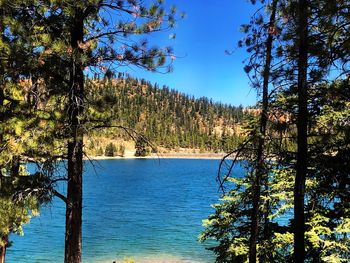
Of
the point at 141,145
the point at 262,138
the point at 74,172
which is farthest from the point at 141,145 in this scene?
the point at 262,138

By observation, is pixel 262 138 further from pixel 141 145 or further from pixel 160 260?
pixel 160 260

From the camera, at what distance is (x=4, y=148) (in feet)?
28.7

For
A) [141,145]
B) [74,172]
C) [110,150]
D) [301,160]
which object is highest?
[110,150]

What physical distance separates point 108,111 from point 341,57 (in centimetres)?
543

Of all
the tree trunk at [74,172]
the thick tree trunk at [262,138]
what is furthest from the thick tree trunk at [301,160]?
the tree trunk at [74,172]

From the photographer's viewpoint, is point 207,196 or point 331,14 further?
point 207,196

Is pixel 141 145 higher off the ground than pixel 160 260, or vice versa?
pixel 141 145

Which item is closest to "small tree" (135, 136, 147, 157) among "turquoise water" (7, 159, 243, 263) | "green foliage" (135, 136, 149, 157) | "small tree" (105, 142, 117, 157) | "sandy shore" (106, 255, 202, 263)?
"green foliage" (135, 136, 149, 157)

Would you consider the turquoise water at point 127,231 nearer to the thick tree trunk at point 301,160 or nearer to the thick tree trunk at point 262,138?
the thick tree trunk at point 262,138

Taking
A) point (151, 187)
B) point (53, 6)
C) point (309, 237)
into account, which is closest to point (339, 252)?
point (309, 237)

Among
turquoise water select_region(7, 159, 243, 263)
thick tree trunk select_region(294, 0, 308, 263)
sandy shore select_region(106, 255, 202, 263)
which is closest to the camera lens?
thick tree trunk select_region(294, 0, 308, 263)

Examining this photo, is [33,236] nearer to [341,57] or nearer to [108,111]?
[108,111]

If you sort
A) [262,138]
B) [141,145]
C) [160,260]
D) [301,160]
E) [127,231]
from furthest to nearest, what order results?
[127,231], [160,260], [262,138], [141,145], [301,160]

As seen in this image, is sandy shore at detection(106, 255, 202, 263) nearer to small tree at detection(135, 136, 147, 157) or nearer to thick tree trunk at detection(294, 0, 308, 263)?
small tree at detection(135, 136, 147, 157)
